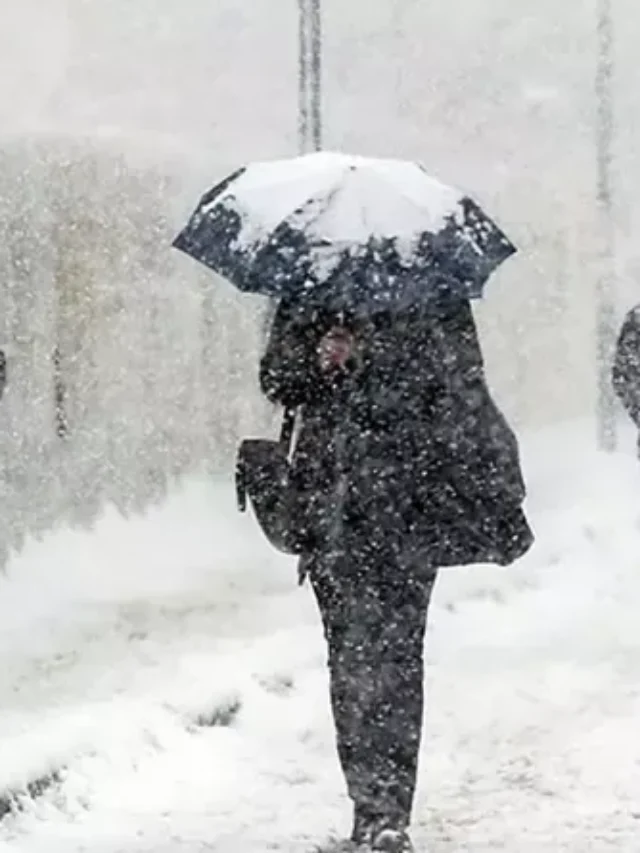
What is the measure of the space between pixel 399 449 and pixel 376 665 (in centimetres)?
59

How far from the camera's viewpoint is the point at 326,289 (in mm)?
5375

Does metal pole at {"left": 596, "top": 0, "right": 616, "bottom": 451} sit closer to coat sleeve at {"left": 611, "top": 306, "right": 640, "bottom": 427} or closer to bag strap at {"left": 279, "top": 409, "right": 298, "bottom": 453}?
coat sleeve at {"left": 611, "top": 306, "right": 640, "bottom": 427}

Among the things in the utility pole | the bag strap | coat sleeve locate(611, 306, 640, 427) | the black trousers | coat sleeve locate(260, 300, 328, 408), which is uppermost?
the utility pole

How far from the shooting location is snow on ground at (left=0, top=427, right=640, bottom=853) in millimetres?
6059

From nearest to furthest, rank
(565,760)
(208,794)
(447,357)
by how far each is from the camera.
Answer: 1. (447,357)
2. (208,794)
3. (565,760)

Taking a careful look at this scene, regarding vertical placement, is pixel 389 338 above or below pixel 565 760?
above

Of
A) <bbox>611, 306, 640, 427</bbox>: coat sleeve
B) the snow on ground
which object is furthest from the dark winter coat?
<bbox>611, 306, 640, 427</bbox>: coat sleeve

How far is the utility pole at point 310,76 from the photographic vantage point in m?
17.5

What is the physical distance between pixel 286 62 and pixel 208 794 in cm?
1177

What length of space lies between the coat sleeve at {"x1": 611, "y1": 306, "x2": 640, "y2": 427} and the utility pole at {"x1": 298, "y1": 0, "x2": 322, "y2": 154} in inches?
310

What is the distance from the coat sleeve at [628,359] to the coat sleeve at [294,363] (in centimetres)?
387

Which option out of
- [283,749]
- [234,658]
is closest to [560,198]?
[234,658]

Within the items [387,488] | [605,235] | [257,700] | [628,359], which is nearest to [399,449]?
[387,488]

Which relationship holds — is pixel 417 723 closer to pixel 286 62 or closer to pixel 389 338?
pixel 389 338
